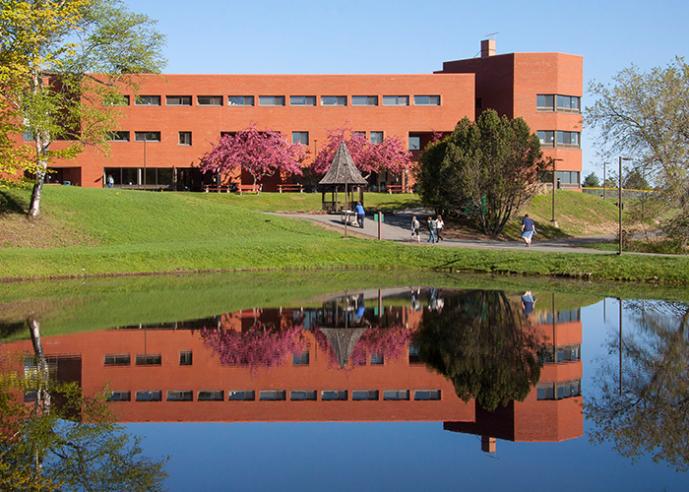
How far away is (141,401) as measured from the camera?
44.4ft

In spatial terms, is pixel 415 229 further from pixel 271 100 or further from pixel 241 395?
pixel 271 100

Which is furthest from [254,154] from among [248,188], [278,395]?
[278,395]

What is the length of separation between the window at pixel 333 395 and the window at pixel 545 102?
2393 inches

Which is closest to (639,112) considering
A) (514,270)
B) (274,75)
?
(514,270)

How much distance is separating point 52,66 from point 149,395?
27.5 m

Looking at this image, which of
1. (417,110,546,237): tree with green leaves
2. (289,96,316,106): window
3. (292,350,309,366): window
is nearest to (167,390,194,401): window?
(292,350,309,366): window

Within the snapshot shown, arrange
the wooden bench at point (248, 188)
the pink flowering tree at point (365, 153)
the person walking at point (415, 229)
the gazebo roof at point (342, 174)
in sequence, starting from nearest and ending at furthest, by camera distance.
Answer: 1. the person walking at point (415, 229)
2. the gazebo roof at point (342, 174)
3. the wooden bench at point (248, 188)
4. the pink flowering tree at point (365, 153)

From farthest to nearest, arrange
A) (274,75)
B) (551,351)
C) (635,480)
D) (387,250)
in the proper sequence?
(274,75) → (387,250) → (551,351) → (635,480)

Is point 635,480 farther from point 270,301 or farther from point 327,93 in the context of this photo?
point 327,93

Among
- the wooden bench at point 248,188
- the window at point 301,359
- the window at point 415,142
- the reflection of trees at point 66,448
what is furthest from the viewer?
the window at point 415,142

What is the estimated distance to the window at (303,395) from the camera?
1362 centimetres

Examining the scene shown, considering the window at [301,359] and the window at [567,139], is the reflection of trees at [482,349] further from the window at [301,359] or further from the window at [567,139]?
the window at [567,139]

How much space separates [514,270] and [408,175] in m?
41.2

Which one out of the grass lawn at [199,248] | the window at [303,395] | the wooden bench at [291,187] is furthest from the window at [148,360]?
the wooden bench at [291,187]
